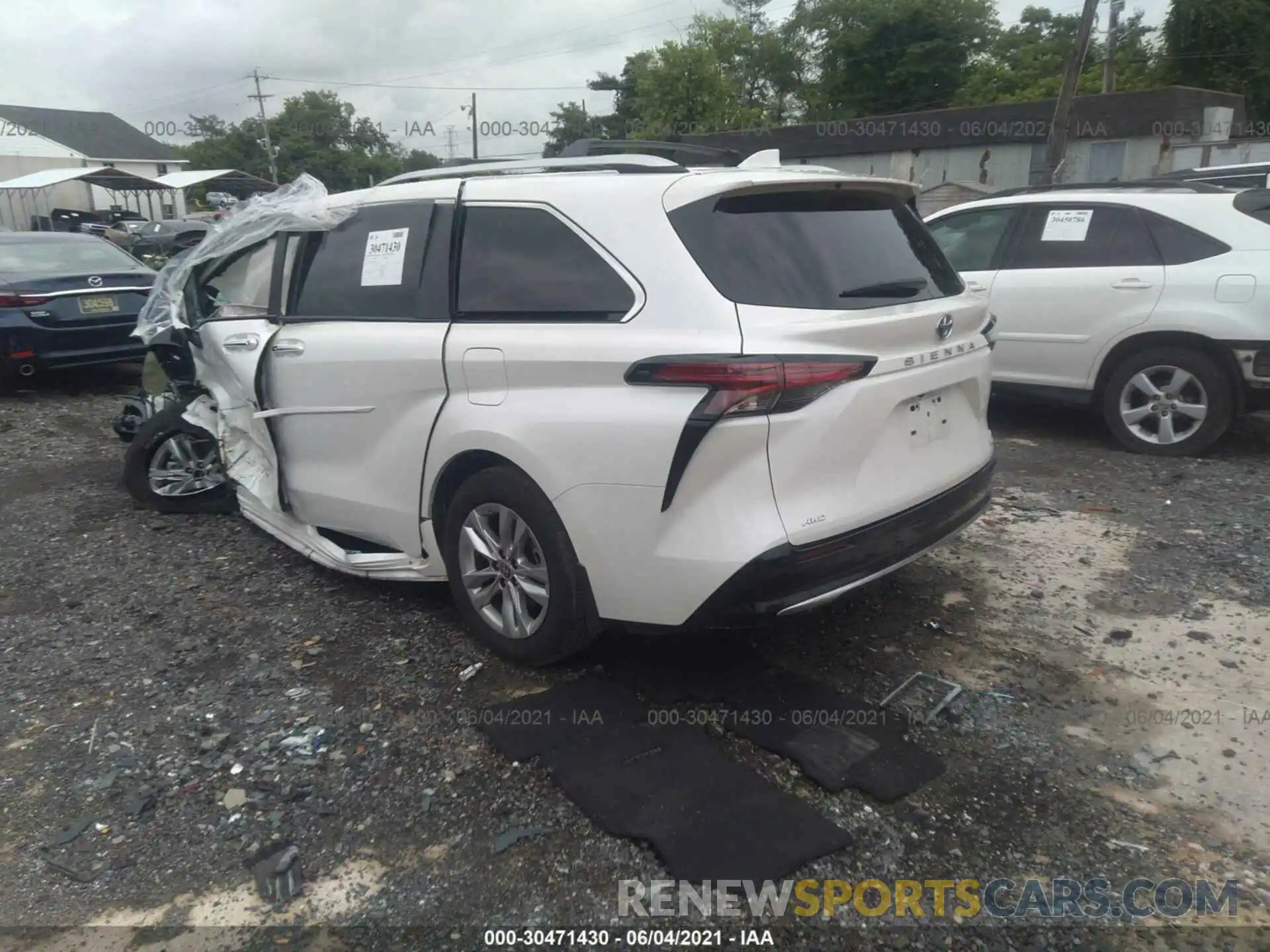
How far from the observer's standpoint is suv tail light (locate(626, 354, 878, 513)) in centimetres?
274

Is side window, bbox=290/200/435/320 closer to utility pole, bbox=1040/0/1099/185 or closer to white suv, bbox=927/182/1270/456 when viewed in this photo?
white suv, bbox=927/182/1270/456

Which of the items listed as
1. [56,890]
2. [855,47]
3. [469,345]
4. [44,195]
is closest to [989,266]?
[469,345]

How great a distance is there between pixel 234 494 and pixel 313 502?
4.99 feet

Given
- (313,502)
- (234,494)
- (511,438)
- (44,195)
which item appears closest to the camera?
(511,438)

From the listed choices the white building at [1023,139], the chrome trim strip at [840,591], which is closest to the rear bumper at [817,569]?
the chrome trim strip at [840,591]

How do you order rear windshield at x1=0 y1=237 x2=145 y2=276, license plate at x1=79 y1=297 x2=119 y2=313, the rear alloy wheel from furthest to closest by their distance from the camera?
rear windshield at x1=0 y1=237 x2=145 y2=276, license plate at x1=79 y1=297 x2=119 y2=313, the rear alloy wheel

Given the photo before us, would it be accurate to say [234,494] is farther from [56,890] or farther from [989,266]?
[989,266]

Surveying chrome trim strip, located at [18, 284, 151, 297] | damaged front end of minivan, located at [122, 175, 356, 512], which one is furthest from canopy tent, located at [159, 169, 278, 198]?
damaged front end of minivan, located at [122, 175, 356, 512]

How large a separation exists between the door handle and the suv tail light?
2.41 meters

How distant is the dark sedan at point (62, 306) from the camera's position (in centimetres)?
808

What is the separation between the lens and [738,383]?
8.98ft

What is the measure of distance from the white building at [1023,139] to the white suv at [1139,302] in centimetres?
1431

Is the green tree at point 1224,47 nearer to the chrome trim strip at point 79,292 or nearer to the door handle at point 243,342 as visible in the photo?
the chrome trim strip at point 79,292

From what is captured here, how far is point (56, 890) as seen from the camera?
2.55m
